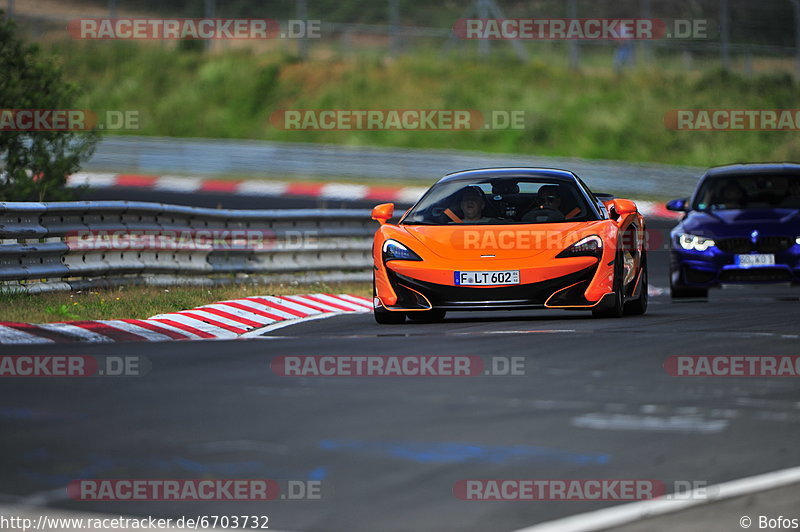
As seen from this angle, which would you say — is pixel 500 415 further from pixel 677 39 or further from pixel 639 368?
pixel 677 39

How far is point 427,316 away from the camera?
13.0 m

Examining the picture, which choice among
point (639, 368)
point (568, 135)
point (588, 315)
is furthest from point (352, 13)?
point (639, 368)

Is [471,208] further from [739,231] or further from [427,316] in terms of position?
[739,231]

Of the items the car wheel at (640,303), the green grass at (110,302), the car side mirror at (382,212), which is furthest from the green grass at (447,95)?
the car side mirror at (382,212)

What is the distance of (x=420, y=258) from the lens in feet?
40.7

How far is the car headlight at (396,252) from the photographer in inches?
490

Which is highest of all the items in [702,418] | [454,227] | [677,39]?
[677,39]

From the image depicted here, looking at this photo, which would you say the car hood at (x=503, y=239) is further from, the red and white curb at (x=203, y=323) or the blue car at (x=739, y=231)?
the blue car at (x=739, y=231)

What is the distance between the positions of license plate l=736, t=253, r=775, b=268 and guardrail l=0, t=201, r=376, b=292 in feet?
17.8

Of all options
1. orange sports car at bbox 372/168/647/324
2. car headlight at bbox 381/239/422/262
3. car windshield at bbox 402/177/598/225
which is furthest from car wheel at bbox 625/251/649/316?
car headlight at bbox 381/239/422/262

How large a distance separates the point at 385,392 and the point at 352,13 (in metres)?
36.6

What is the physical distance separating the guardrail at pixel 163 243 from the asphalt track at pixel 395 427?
3632mm

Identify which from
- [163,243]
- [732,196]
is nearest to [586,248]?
[732,196]

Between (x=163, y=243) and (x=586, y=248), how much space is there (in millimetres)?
5272
